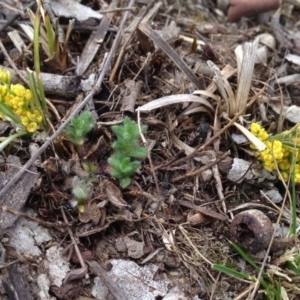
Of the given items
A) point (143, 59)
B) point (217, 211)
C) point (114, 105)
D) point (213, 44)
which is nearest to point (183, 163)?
point (217, 211)

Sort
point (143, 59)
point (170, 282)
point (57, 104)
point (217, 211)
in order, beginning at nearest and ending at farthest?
point (170, 282)
point (217, 211)
point (57, 104)
point (143, 59)

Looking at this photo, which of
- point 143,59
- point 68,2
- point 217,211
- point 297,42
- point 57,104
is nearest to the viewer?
point 217,211

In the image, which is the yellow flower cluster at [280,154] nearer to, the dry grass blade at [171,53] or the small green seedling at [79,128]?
the dry grass blade at [171,53]

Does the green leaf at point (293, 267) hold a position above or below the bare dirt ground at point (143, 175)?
below

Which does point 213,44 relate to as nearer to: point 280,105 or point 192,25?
point 192,25

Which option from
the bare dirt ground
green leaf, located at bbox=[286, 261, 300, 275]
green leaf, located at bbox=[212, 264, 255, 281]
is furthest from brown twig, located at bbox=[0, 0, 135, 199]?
green leaf, located at bbox=[286, 261, 300, 275]

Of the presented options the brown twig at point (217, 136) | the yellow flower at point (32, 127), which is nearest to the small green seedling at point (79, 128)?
the yellow flower at point (32, 127)

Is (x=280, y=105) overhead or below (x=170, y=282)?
overhead
